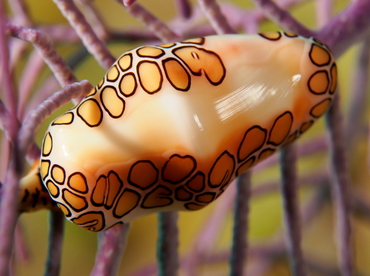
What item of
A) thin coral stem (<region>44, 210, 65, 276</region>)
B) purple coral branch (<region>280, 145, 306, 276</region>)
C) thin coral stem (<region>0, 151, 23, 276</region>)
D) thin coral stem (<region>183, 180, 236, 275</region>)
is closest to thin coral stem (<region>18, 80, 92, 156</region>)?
thin coral stem (<region>0, 151, 23, 276</region>)

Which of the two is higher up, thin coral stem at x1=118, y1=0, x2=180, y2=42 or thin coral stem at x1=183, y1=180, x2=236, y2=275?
thin coral stem at x1=118, y1=0, x2=180, y2=42

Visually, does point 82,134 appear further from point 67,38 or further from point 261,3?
point 67,38

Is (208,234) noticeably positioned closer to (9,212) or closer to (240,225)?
(240,225)

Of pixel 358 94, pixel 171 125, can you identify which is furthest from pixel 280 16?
pixel 358 94

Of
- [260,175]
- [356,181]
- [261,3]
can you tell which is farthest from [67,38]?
[356,181]

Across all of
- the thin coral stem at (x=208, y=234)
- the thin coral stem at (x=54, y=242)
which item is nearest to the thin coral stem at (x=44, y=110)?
the thin coral stem at (x=54, y=242)

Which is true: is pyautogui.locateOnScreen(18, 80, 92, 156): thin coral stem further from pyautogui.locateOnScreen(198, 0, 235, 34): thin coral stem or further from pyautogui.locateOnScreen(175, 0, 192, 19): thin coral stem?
pyautogui.locateOnScreen(175, 0, 192, 19): thin coral stem

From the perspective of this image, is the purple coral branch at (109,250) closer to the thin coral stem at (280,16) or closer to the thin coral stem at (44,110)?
the thin coral stem at (44,110)
